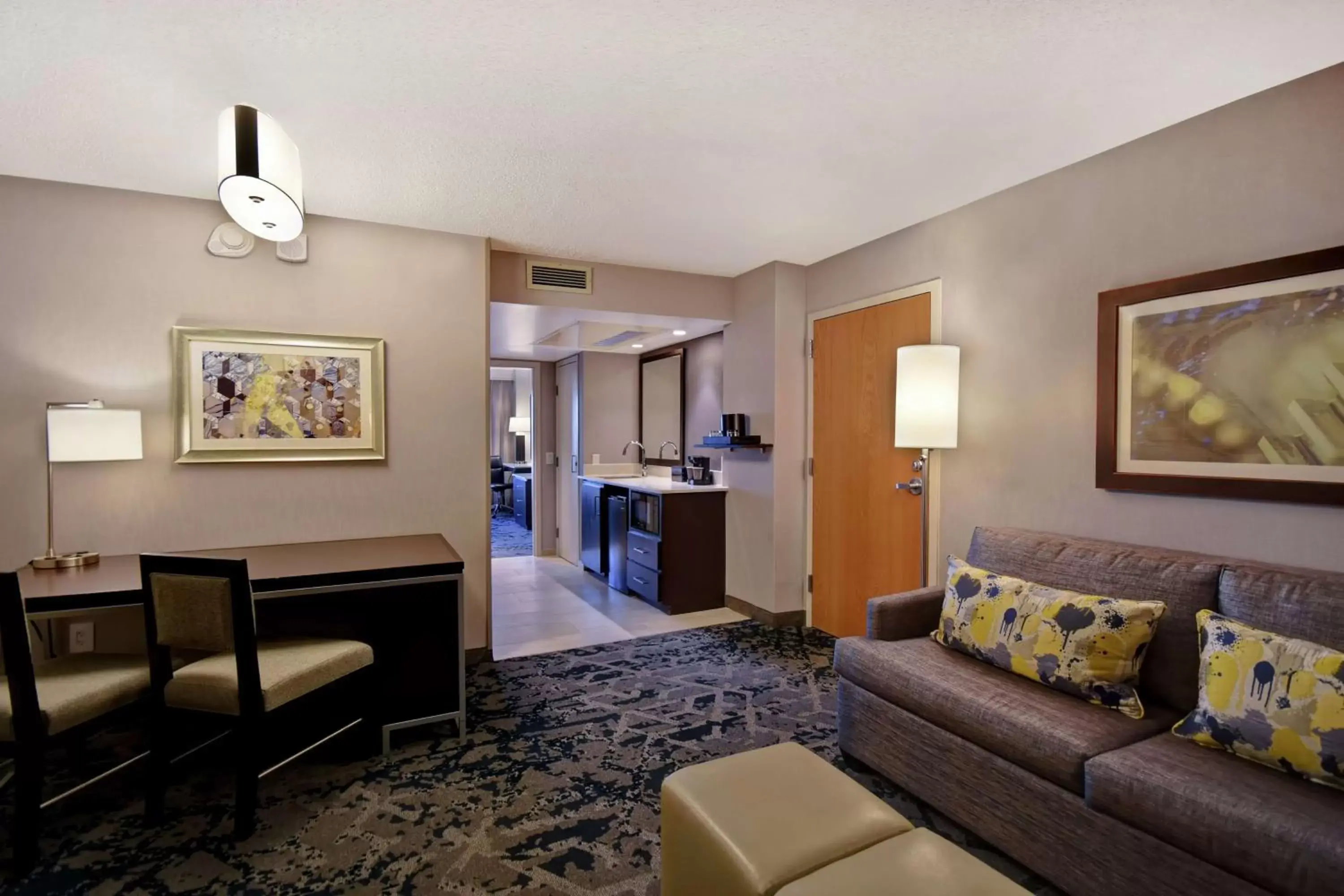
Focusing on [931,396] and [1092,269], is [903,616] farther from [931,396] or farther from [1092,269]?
[1092,269]

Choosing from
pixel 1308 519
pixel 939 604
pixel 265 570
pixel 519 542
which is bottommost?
pixel 519 542

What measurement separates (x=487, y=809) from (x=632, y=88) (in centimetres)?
253

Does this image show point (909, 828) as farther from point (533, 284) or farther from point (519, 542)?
point (519, 542)

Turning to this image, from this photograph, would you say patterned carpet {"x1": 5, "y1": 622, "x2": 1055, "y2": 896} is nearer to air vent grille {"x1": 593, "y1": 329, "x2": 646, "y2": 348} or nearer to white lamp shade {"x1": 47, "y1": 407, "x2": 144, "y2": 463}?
white lamp shade {"x1": 47, "y1": 407, "x2": 144, "y2": 463}

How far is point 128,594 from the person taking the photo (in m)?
2.36

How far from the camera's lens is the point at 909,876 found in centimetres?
130

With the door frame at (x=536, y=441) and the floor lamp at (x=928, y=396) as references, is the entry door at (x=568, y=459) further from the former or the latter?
the floor lamp at (x=928, y=396)

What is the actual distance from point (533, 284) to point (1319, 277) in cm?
360

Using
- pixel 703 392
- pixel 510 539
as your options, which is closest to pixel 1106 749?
pixel 703 392

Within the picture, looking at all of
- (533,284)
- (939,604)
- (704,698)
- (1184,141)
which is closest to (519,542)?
(533,284)

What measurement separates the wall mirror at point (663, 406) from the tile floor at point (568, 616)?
135 cm

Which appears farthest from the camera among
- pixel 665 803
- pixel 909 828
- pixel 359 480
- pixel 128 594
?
pixel 359 480

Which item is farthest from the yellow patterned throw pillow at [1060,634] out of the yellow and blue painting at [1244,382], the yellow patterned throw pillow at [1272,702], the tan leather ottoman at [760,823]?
the tan leather ottoman at [760,823]

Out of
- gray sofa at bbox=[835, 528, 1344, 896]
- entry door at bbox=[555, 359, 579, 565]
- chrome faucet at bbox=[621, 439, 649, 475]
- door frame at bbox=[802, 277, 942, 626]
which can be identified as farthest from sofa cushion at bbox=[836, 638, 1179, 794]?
entry door at bbox=[555, 359, 579, 565]
